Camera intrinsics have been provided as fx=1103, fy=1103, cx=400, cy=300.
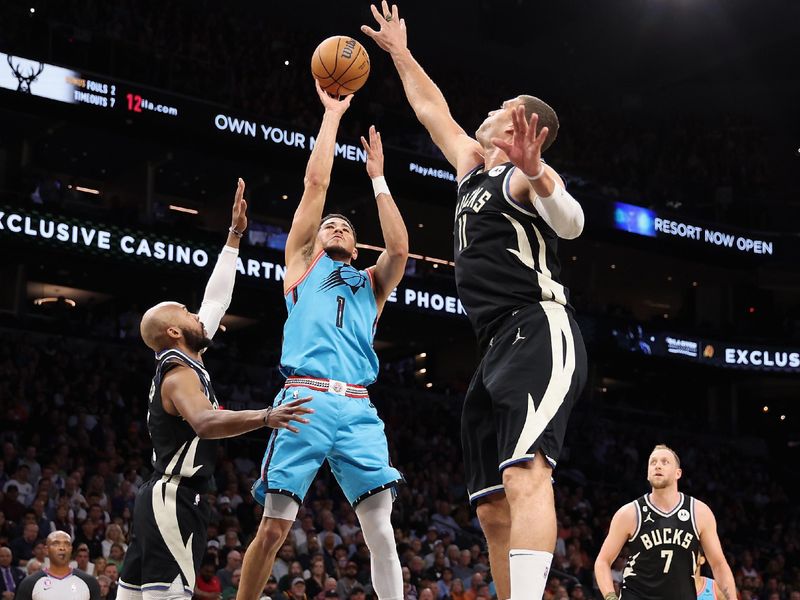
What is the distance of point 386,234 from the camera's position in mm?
6152

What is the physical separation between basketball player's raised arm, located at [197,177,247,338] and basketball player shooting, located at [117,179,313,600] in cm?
63

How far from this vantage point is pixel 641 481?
80.1 ft

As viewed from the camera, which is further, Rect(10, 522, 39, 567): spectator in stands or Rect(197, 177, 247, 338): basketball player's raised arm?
Rect(10, 522, 39, 567): spectator in stands

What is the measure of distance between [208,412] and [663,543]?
4.08 metres

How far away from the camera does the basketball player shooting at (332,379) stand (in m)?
5.55

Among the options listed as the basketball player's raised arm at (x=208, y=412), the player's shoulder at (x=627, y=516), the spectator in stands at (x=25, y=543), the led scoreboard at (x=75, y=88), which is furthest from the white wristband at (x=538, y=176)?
the led scoreboard at (x=75, y=88)

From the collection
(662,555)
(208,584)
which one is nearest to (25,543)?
(208,584)

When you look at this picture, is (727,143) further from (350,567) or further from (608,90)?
(350,567)

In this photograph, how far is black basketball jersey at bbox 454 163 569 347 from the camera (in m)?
4.62

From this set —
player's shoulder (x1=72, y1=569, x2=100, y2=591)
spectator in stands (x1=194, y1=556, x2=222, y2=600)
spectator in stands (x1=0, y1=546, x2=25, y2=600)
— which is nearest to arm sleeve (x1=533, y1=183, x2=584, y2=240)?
player's shoulder (x1=72, y1=569, x2=100, y2=591)

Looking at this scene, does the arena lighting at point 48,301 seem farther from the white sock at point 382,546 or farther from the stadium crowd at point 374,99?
the white sock at point 382,546

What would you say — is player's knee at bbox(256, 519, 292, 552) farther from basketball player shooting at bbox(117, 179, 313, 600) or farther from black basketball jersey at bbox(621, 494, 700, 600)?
black basketball jersey at bbox(621, 494, 700, 600)

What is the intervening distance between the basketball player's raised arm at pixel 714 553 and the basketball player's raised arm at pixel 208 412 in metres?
3.85

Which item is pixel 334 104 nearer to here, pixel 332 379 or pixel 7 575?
pixel 332 379
